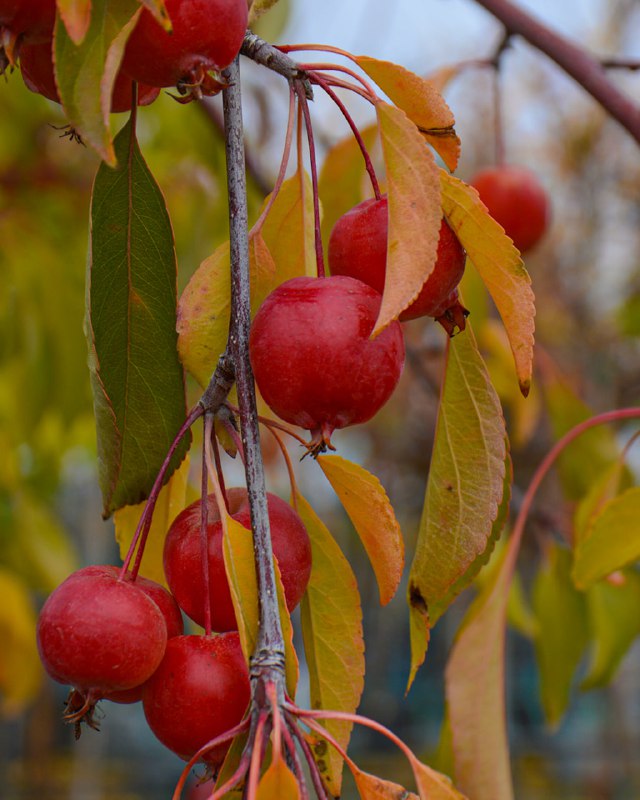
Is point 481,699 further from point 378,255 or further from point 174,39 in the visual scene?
point 174,39

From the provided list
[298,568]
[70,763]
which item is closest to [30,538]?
[298,568]

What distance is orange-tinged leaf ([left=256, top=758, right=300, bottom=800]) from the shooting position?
15.3 inches

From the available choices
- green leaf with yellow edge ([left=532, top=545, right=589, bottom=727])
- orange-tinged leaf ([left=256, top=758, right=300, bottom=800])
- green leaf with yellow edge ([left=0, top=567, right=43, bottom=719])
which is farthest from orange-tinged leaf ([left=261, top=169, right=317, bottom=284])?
green leaf with yellow edge ([left=0, top=567, right=43, bottom=719])

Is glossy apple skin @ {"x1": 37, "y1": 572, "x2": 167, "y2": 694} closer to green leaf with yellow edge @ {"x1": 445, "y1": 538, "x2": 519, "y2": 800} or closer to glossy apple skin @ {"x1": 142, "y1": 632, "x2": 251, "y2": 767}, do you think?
glossy apple skin @ {"x1": 142, "y1": 632, "x2": 251, "y2": 767}

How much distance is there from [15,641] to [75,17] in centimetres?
196

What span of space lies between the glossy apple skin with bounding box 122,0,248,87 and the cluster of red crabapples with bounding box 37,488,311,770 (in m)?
0.21

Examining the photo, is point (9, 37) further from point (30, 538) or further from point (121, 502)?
point (30, 538)

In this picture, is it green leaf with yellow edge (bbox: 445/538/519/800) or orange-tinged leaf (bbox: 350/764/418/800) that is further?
green leaf with yellow edge (bbox: 445/538/519/800)

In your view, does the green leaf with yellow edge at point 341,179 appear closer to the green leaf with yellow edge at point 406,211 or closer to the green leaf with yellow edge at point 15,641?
the green leaf with yellow edge at point 406,211

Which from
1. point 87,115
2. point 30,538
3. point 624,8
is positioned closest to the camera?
point 87,115

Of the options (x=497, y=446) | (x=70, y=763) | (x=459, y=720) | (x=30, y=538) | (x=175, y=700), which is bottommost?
(x=70, y=763)

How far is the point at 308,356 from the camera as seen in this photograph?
0.44 metres

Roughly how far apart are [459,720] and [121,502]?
1.14 feet

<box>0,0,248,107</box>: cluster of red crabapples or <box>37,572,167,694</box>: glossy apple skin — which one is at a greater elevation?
<box>0,0,248,107</box>: cluster of red crabapples
